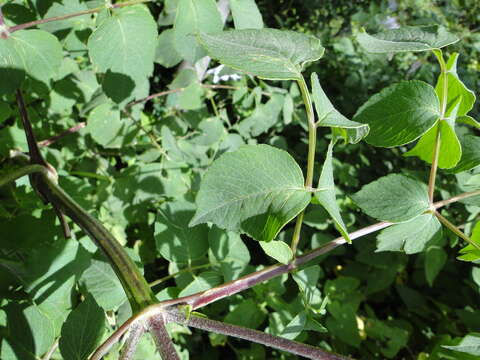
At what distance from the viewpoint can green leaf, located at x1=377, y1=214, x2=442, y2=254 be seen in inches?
26.5

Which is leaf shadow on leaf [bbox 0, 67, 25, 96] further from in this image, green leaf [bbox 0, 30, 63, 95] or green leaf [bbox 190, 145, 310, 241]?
green leaf [bbox 190, 145, 310, 241]

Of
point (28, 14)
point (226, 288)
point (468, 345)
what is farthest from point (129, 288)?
point (28, 14)

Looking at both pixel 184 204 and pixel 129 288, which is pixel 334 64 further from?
pixel 129 288

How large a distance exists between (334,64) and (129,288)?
2.20 metres

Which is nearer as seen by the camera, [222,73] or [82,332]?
[82,332]

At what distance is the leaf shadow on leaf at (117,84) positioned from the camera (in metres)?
0.87

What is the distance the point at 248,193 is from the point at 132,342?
0.21 m

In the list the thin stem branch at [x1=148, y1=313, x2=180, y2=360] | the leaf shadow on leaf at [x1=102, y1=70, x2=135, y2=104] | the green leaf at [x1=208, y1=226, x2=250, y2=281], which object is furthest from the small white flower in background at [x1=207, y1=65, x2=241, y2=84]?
the thin stem branch at [x1=148, y1=313, x2=180, y2=360]

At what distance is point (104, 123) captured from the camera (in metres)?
1.31

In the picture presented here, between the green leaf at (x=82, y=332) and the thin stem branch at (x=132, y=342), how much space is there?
0.24ft

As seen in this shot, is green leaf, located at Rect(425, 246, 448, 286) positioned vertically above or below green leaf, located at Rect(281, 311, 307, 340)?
below

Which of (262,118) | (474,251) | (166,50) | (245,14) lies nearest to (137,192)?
(166,50)

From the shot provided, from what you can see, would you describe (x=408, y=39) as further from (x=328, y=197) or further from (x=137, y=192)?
(x=137, y=192)

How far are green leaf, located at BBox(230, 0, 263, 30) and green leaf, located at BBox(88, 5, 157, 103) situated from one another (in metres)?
0.18
